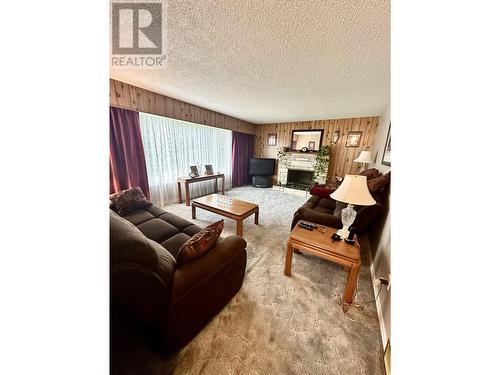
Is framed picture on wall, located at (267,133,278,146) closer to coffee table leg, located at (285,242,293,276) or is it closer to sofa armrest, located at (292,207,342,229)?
sofa armrest, located at (292,207,342,229)

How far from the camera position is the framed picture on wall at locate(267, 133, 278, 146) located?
222 inches

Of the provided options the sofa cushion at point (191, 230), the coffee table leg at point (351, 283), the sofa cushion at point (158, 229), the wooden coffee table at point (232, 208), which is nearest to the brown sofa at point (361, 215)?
the coffee table leg at point (351, 283)

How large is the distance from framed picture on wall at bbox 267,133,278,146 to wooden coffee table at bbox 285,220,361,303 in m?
4.39

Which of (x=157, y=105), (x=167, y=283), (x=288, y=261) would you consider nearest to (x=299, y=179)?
(x=288, y=261)

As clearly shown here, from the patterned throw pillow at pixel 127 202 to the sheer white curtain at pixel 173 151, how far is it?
48.5 inches

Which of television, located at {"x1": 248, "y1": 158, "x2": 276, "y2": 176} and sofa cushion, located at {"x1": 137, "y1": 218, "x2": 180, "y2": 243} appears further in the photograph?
television, located at {"x1": 248, "y1": 158, "x2": 276, "y2": 176}

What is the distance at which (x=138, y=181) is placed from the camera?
3.13 m

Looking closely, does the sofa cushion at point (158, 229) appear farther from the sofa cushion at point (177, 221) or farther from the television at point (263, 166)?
the television at point (263, 166)

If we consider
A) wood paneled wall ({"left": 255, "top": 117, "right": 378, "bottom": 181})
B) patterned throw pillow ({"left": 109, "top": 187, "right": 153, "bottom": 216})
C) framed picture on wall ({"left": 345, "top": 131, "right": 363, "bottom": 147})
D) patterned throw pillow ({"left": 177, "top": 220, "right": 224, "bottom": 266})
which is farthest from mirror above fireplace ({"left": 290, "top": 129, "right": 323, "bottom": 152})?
patterned throw pillow ({"left": 177, "top": 220, "right": 224, "bottom": 266})

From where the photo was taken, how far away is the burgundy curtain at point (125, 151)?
274cm
